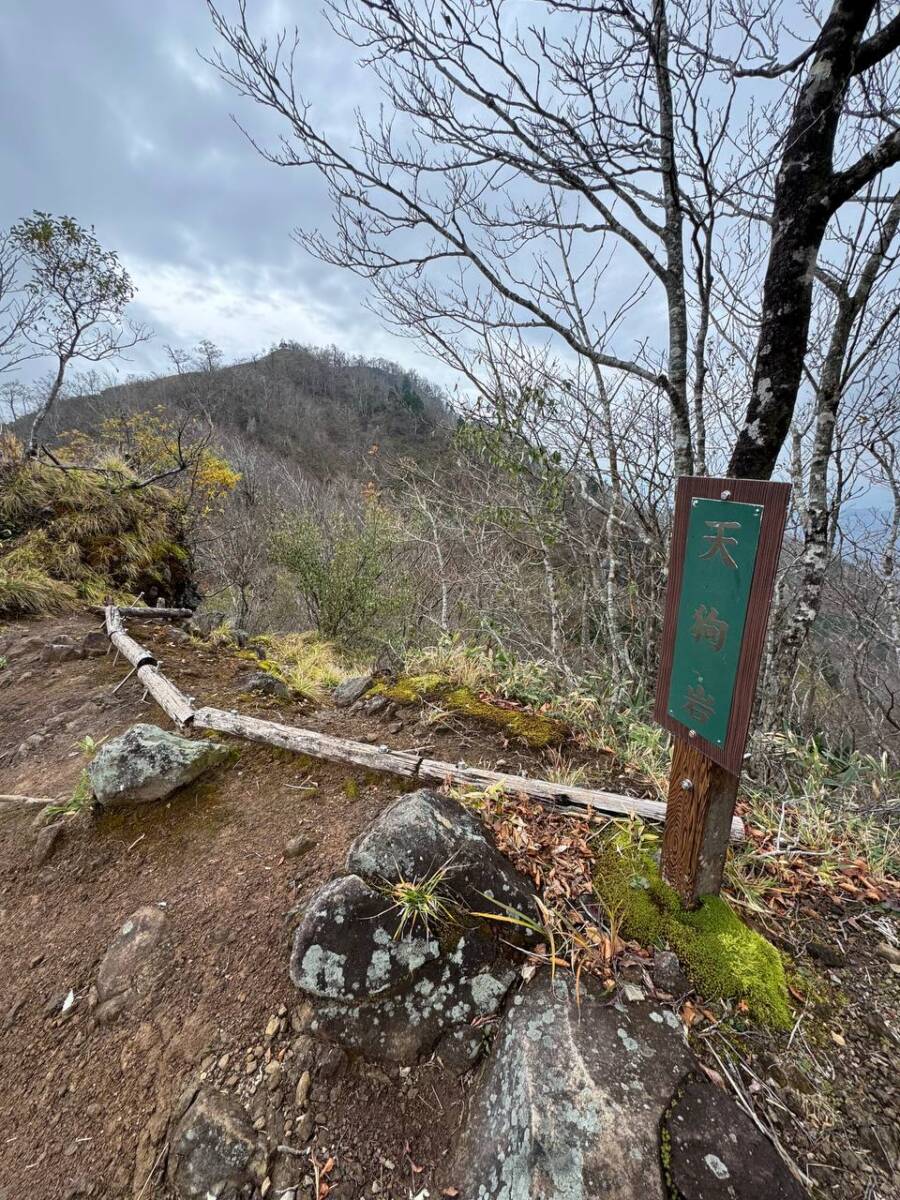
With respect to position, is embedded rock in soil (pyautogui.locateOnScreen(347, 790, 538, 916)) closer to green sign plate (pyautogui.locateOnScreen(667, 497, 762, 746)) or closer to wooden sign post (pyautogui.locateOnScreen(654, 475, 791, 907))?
wooden sign post (pyautogui.locateOnScreen(654, 475, 791, 907))

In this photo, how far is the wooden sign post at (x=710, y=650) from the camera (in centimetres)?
127

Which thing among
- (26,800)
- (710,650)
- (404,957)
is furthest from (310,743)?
(710,650)

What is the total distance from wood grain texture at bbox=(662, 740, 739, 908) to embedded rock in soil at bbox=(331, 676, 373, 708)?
237cm

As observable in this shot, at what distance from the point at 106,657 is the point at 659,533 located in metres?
4.98

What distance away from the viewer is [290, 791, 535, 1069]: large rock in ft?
4.66

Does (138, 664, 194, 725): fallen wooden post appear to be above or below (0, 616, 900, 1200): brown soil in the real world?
above

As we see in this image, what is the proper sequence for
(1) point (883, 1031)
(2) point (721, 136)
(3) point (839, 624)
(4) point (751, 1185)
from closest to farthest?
1. (4) point (751, 1185)
2. (1) point (883, 1031)
3. (2) point (721, 136)
4. (3) point (839, 624)

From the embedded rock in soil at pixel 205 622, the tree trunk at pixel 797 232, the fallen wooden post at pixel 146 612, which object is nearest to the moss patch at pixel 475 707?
the tree trunk at pixel 797 232

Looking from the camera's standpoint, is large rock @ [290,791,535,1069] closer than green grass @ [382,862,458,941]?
Yes

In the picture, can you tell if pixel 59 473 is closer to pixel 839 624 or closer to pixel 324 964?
pixel 324 964

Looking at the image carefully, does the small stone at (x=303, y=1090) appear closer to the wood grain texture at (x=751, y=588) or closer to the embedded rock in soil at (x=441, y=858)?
the embedded rock in soil at (x=441, y=858)

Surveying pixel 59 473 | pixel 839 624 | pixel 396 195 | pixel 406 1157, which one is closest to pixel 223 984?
pixel 406 1157

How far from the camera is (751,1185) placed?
1031 mm

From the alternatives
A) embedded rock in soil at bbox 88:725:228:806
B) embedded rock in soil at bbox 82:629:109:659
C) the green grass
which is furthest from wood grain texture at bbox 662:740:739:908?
embedded rock in soil at bbox 82:629:109:659
